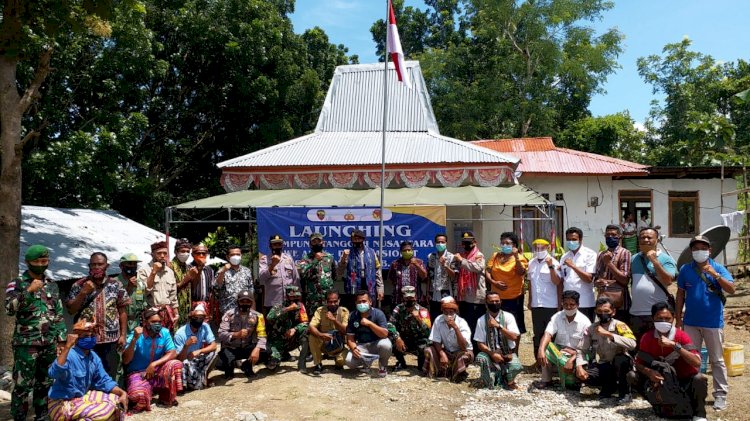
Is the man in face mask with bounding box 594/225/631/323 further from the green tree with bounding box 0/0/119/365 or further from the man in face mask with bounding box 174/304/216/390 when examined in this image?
the green tree with bounding box 0/0/119/365

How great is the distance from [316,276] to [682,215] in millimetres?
14150

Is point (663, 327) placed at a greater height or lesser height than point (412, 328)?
greater

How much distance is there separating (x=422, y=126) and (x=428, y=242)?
522 cm

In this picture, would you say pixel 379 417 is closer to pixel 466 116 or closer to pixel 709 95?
pixel 466 116

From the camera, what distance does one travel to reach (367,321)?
666 cm

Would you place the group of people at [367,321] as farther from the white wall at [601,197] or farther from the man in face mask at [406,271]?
the white wall at [601,197]

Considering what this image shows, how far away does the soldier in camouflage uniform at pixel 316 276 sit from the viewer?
24.2 feet

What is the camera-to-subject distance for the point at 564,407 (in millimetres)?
5473

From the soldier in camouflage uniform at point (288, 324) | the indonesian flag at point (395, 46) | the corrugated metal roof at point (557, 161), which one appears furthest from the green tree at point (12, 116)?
the corrugated metal roof at point (557, 161)

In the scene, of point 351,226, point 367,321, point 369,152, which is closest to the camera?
point 367,321

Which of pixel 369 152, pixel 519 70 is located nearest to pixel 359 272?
pixel 369 152

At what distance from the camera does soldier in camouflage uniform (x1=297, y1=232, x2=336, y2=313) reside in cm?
739

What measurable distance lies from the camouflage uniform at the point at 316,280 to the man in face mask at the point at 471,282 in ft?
5.37

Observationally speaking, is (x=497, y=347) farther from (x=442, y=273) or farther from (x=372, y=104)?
(x=372, y=104)
